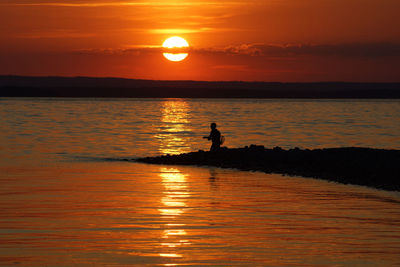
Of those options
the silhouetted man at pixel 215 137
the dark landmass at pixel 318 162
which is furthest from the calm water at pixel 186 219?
the silhouetted man at pixel 215 137

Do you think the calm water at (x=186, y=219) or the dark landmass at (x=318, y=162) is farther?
the dark landmass at (x=318, y=162)

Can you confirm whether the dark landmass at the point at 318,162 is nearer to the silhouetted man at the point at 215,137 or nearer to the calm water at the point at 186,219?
the silhouetted man at the point at 215,137

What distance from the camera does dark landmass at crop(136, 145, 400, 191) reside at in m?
26.1

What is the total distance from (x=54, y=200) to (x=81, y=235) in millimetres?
5633

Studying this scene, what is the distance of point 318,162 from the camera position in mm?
30609

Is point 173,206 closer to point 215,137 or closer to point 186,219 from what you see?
point 186,219

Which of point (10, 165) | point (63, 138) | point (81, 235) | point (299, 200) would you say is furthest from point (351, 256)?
point (63, 138)

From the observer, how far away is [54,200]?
2000 centimetres

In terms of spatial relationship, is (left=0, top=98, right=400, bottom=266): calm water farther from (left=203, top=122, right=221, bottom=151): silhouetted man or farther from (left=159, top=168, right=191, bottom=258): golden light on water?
(left=203, top=122, right=221, bottom=151): silhouetted man

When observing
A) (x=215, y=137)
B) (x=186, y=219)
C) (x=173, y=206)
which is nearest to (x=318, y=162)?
(x=215, y=137)

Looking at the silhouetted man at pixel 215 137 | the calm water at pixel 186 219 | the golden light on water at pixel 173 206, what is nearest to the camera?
the calm water at pixel 186 219

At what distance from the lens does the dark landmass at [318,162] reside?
26094mm

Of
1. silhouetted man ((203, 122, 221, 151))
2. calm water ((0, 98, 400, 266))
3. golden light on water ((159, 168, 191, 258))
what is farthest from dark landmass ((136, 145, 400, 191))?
golden light on water ((159, 168, 191, 258))

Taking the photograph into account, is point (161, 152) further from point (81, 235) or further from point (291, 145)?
point (81, 235)
